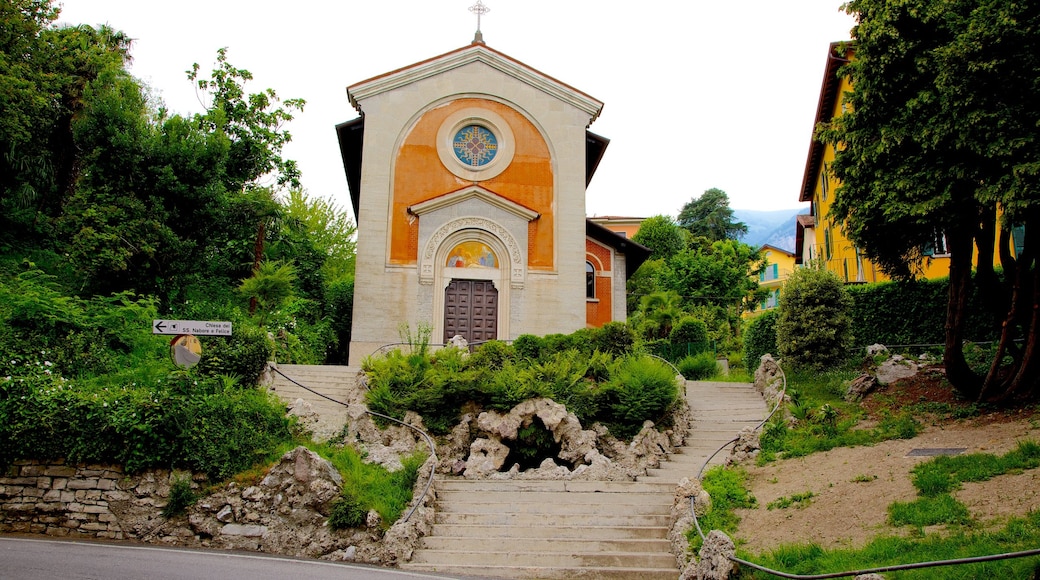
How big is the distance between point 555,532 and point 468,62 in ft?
61.4

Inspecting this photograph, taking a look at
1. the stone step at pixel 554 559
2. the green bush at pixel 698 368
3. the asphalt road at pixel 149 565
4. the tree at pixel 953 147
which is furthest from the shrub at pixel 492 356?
the tree at pixel 953 147

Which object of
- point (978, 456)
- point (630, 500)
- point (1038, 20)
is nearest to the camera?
point (978, 456)

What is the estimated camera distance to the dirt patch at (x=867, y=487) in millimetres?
9406

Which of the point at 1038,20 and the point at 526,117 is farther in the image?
the point at 526,117

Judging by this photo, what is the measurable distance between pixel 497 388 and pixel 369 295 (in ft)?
31.0

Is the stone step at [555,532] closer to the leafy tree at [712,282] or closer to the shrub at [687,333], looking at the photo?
the shrub at [687,333]

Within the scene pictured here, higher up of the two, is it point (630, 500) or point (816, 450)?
point (816, 450)

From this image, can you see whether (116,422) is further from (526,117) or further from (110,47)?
(110,47)

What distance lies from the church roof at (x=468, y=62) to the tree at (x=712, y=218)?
139 feet

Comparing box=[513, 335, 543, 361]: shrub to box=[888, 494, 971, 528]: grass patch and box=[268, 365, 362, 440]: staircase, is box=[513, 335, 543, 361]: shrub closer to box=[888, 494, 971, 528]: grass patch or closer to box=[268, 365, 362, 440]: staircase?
box=[268, 365, 362, 440]: staircase

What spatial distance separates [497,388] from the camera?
15.5m

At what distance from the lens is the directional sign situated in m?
13.9

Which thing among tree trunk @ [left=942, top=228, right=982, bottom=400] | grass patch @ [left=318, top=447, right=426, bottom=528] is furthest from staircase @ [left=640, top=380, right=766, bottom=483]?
grass patch @ [left=318, top=447, right=426, bottom=528]

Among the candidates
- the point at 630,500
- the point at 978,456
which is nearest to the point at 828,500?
the point at 978,456
